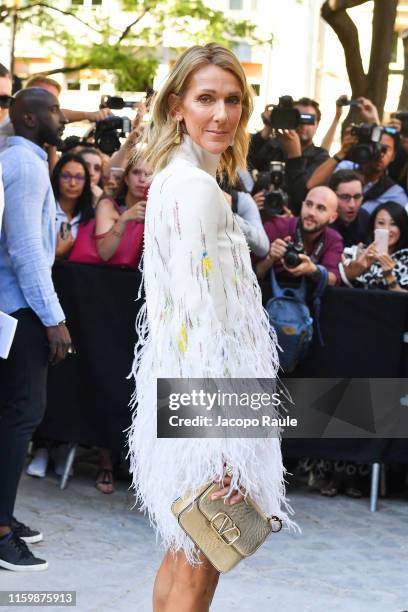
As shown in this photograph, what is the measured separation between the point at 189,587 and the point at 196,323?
70 cm

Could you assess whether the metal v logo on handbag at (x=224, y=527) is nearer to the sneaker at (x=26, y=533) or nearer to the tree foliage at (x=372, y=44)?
the sneaker at (x=26, y=533)

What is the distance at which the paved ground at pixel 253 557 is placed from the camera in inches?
177

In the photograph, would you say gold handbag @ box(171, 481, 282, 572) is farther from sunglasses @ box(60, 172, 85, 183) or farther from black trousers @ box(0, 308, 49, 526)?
sunglasses @ box(60, 172, 85, 183)

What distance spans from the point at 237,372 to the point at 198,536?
0.42m

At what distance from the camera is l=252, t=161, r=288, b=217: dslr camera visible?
6371 millimetres

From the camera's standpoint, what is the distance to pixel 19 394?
4676 mm

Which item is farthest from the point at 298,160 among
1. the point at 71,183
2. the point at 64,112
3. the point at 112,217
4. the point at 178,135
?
the point at 178,135

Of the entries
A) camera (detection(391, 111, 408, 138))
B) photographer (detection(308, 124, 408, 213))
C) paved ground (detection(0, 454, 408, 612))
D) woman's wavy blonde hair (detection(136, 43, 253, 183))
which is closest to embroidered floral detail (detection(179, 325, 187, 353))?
woman's wavy blonde hair (detection(136, 43, 253, 183))

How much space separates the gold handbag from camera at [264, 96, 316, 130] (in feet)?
16.1

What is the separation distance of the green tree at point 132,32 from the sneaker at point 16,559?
13750mm

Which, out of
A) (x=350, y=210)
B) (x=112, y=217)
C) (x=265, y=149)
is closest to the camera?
(x=112, y=217)

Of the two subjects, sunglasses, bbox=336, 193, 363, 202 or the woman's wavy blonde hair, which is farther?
sunglasses, bbox=336, 193, 363, 202

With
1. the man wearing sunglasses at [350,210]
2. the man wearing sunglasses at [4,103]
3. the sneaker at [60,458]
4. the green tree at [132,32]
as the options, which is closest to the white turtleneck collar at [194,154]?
the man wearing sunglasses at [4,103]

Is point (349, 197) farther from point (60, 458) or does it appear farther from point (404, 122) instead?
point (60, 458)
